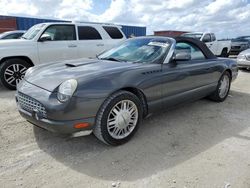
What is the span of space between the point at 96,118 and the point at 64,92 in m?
0.50

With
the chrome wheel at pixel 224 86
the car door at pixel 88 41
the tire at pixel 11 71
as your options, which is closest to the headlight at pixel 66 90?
the chrome wheel at pixel 224 86

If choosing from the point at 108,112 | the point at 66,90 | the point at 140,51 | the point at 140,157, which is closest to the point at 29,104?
the point at 66,90

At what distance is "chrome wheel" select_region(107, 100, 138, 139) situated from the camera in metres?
3.06

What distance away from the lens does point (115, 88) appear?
2.96 meters

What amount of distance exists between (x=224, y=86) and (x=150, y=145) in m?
3.01

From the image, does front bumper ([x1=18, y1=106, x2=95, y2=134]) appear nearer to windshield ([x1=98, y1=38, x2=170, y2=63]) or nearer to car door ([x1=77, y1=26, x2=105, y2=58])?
windshield ([x1=98, y1=38, x2=170, y2=63])

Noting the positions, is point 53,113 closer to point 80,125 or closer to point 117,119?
point 80,125

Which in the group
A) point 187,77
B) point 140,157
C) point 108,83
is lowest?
point 140,157

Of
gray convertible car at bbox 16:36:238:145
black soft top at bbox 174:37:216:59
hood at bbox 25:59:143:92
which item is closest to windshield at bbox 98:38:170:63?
gray convertible car at bbox 16:36:238:145

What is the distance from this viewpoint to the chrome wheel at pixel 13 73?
5.91m

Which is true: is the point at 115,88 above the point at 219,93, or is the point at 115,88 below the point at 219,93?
above

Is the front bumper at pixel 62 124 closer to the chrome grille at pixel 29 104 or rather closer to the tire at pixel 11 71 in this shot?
the chrome grille at pixel 29 104

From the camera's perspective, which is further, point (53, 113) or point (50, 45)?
point (50, 45)

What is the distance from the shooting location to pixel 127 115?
318 cm
